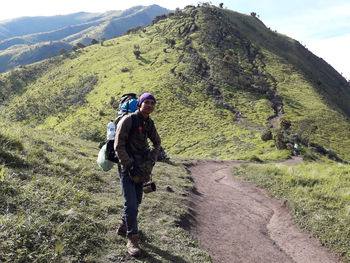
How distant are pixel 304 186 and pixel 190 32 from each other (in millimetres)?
97979

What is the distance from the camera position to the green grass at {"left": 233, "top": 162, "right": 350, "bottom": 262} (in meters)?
7.32

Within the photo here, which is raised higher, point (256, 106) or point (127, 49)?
point (127, 49)

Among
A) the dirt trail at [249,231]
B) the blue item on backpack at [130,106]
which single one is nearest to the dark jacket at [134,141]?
the blue item on backpack at [130,106]

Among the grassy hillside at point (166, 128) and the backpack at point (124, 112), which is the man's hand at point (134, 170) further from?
A: the grassy hillside at point (166, 128)

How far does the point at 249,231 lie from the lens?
756cm

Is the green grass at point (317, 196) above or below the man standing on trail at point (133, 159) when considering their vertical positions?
below

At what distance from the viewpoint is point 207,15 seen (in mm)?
108875

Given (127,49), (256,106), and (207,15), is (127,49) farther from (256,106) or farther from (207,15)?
(256,106)

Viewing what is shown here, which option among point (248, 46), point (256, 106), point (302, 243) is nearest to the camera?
point (302, 243)

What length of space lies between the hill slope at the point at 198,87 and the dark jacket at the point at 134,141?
22.7 metres

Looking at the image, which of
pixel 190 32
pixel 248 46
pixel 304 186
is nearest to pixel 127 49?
pixel 190 32

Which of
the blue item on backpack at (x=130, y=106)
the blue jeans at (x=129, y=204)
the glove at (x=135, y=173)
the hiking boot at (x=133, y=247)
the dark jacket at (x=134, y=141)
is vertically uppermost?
the blue item on backpack at (x=130, y=106)

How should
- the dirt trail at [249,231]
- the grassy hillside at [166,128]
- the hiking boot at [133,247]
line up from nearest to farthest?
the hiking boot at [133,247]
the grassy hillside at [166,128]
the dirt trail at [249,231]

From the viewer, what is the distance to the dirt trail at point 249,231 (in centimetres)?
626
